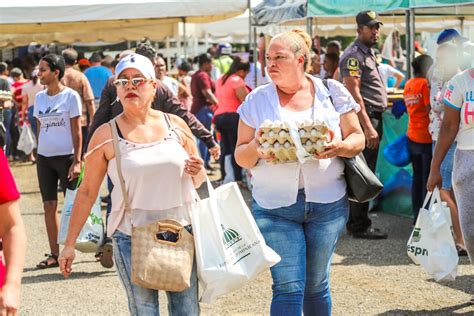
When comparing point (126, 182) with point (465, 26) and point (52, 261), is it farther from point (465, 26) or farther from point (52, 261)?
point (465, 26)

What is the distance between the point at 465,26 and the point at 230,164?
6.50 metres

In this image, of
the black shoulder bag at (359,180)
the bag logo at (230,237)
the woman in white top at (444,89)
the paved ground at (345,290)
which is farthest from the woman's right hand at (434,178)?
the bag logo at (230,237)

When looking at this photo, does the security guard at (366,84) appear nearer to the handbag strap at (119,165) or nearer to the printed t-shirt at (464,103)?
the printed t-shirt at (464,103)

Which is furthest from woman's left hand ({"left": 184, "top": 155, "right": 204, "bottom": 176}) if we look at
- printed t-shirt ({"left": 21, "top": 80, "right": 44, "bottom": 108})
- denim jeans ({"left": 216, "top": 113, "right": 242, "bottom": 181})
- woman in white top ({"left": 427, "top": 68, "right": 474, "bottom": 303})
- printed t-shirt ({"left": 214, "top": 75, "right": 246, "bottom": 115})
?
printed t-shirt ({"left": 21, "top": 80, "right": 44, "bottom": 108})

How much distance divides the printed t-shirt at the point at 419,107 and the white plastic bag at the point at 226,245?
511 cm

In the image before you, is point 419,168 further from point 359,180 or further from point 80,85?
point 359,180

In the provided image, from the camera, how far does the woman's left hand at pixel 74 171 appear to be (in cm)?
816

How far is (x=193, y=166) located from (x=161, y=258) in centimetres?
48

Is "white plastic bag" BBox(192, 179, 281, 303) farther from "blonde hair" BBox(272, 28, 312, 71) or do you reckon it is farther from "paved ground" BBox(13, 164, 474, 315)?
"paved ground" BBox(13, 164, 474, 315)

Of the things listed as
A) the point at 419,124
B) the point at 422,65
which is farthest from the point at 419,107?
the point at 422,65

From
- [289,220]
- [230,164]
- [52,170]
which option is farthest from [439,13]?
[289,220]

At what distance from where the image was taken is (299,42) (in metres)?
4.73

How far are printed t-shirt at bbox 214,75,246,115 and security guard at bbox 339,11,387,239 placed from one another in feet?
13.2

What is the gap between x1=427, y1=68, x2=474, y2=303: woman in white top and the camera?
5.89 metres
